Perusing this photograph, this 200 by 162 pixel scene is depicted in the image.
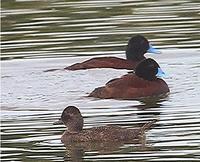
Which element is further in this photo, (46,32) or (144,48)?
(46,32)

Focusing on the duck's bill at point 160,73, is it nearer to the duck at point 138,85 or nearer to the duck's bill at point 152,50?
the duck at point 138,85

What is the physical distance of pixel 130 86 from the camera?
17.4m

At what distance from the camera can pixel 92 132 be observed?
555 inches

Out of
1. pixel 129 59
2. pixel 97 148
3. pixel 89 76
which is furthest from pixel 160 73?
pixel 97 148

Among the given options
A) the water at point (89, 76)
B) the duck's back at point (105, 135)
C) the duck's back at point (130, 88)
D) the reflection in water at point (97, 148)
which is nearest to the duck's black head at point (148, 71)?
the duck's back at point (130, 88)

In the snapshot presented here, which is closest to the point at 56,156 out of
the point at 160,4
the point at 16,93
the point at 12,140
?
the point at 12,140

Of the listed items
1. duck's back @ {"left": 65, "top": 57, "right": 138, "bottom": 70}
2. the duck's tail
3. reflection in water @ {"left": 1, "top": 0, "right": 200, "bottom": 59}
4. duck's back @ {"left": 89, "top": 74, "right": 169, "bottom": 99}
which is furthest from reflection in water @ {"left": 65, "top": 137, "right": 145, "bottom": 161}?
reflection in water @ {"left": 1, "top": 0, "right": 200, "bottom": 59}

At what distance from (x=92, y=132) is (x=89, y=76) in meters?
5.05

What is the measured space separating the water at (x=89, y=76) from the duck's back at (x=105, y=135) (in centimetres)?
13

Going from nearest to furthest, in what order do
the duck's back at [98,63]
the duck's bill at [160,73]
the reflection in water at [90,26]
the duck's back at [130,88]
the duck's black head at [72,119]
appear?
the duck's black head at [72,119] → the duck's back at [130,88] → the duck's bill at [160,73] → the duck's back at [98,63] → the reflection in water at [90,26]

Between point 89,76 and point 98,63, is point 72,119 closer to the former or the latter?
point 89,76

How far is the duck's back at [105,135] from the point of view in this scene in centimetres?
1393

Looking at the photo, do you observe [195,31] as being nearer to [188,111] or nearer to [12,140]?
[188,111]

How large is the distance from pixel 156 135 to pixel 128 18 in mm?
9459
